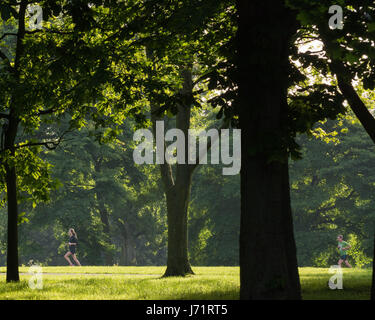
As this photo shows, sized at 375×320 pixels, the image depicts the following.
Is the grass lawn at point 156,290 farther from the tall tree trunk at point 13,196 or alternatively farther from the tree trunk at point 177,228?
the tree trunk at point 177,228

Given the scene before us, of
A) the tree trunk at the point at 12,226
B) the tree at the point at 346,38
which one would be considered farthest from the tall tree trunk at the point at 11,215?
the tree at the point at 346,38

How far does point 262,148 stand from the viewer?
841cm

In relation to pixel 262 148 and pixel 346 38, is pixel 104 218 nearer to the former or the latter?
pixel 346 38

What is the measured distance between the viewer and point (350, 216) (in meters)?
43.5

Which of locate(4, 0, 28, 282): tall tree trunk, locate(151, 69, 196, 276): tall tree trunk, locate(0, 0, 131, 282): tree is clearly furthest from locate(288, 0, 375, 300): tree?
locate(151, 69, 196, 276): tall tree trunk

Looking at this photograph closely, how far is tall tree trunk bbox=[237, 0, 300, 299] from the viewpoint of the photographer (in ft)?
27.7

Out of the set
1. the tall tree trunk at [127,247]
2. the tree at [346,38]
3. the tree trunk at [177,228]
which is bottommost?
the tall tree trunk at [127,247]

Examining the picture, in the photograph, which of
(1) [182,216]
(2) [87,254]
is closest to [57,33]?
(1) [182,216]

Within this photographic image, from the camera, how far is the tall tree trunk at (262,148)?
8.45 meters

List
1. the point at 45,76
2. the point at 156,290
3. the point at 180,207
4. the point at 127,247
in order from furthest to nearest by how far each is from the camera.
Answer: the point at 127,247
the point at 180,207
the point at 156,290
the point at 45,76

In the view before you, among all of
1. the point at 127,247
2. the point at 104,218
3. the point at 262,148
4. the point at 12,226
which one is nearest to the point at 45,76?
the point at 12,226


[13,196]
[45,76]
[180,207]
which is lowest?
[180,207]

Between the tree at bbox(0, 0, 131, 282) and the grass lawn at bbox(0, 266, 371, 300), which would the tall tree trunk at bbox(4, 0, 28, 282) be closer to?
the tree at bbox(0, 0, 131, 282)
